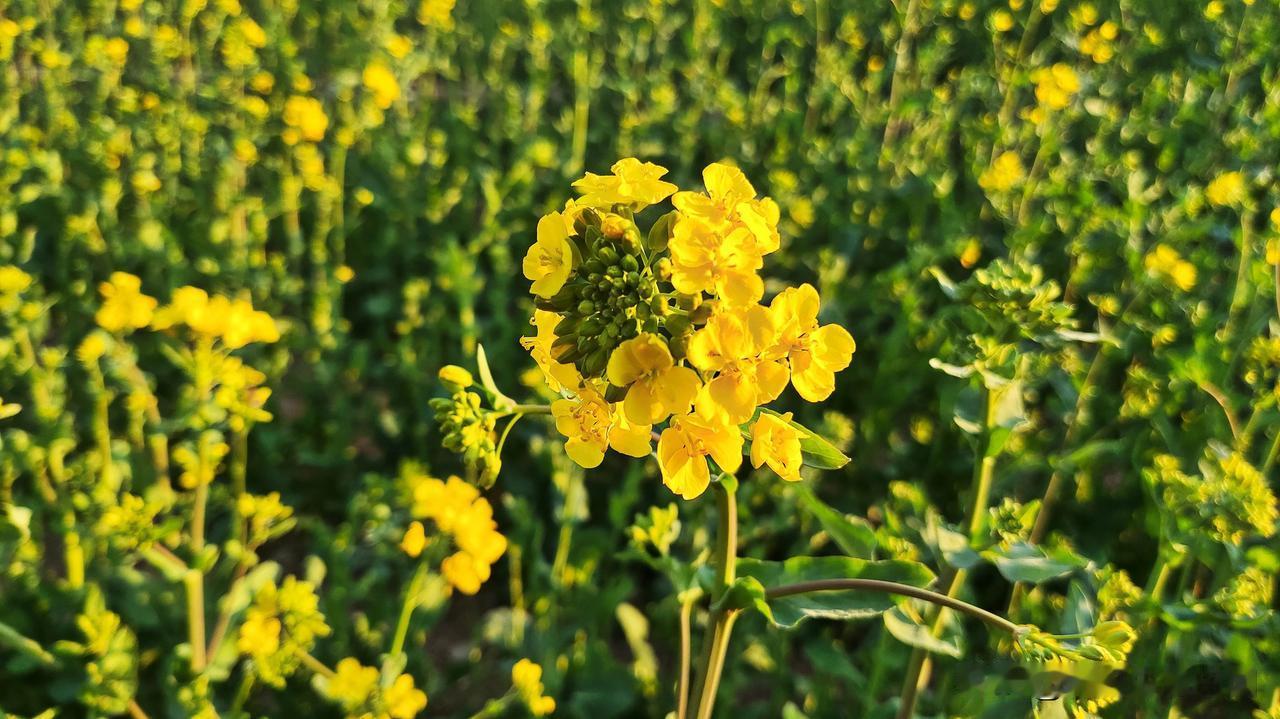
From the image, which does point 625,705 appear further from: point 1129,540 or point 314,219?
point 314,219

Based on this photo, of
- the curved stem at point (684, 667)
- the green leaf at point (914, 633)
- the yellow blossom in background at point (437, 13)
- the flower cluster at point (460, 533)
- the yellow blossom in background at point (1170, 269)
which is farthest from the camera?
the yellow blossom in background at point (437, 13)

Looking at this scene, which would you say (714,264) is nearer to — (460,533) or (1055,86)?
(460,533)

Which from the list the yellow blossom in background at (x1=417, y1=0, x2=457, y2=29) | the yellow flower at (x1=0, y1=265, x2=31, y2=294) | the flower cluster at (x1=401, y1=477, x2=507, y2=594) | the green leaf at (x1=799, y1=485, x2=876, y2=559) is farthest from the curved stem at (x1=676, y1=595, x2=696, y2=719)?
the yellow blossom in background at (x1=417, y1=0, x2=457, y2=29)

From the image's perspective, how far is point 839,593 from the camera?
1303 mm

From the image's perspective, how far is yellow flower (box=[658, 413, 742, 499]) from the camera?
1.12 metres

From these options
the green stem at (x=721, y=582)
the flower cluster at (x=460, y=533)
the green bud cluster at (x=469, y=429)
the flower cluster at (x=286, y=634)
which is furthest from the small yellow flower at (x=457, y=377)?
the flower cluster at (x=286, y=634)

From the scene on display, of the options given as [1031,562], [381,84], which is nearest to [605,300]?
[1031,562]

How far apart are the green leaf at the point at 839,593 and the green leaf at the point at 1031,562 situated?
0.83 ft

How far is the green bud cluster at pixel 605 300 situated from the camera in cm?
112

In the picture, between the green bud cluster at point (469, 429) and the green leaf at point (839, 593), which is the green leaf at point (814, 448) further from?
the green bud cluster at point (469, 429)

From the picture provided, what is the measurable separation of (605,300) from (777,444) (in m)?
0.32

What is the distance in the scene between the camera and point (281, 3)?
5.61 m

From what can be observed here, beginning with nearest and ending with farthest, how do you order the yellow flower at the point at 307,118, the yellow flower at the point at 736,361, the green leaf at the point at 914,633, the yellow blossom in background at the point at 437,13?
the yellow flower at the point at 736,361 < the green leaf at the point at 914,633 < the yellow flower at the point at 307,118 < the yellow blossom in background at the point at 437,13

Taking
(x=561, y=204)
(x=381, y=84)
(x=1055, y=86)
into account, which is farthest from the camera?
(x=561, y=204)
